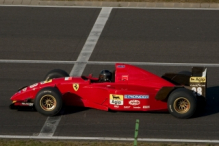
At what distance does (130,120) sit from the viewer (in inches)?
488

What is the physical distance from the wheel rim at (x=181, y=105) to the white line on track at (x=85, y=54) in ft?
9.10

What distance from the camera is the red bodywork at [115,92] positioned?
490 inches

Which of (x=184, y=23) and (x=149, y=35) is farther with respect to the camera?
(x=184, y=23)

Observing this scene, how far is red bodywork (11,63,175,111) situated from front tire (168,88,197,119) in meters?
0.28

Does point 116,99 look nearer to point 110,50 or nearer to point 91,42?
point 110,50

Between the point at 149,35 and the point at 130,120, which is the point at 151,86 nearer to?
the point at 130,120

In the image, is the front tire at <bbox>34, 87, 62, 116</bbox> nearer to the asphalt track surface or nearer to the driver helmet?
the asphalt track surface

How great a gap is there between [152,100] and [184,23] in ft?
29.7

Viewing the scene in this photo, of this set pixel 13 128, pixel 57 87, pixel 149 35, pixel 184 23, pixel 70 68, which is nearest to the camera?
pixel 13 128

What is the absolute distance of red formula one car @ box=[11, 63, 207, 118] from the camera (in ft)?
40.4

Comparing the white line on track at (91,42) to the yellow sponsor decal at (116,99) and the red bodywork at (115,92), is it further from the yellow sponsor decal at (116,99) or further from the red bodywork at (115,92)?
the yellow sponsor decal at (116,99)

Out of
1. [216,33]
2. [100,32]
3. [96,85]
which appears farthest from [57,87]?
[216,33]

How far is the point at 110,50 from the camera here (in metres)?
18.1

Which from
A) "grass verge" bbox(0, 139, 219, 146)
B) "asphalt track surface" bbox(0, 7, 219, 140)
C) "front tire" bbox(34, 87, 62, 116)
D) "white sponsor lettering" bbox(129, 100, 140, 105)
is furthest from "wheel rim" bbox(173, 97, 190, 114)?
"front tire" bbox(34, 87, 62, 116)
